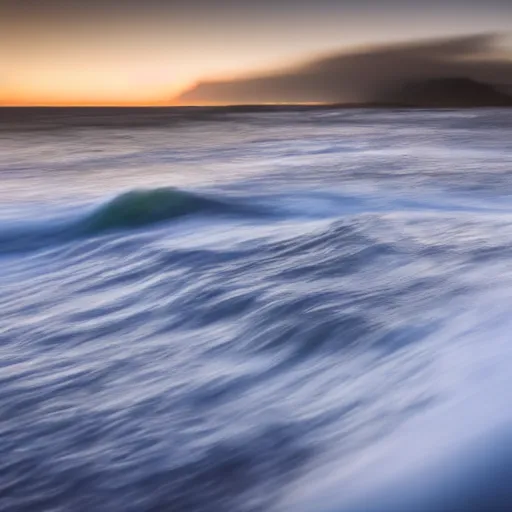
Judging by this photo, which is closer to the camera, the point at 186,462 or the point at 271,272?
the point at 186,462

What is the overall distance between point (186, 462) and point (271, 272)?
235 centimetres

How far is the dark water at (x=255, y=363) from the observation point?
6.72ft

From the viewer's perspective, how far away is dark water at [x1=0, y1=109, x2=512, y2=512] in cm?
205

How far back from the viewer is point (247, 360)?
3.18m

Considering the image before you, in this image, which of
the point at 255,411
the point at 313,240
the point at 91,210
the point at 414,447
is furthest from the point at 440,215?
the point at 414,447

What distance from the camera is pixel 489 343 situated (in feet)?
9.18

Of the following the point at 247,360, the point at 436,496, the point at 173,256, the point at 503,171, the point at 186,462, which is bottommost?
the point at 436,496

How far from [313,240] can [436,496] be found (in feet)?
11.3

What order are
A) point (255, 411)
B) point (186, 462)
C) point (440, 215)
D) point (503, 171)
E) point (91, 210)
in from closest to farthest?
1. point (186, 462)
2. point (255, 411)
3. point (440, 215)
4. point (91, 210)
5. point (503, 171)

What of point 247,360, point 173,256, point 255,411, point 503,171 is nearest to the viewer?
point 255,411

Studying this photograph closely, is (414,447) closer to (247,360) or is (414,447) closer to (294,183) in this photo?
(247,360)

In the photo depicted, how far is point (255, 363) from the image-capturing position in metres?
3.14

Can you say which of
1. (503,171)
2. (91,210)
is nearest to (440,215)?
(91,210)

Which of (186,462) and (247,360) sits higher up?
(247,360)
